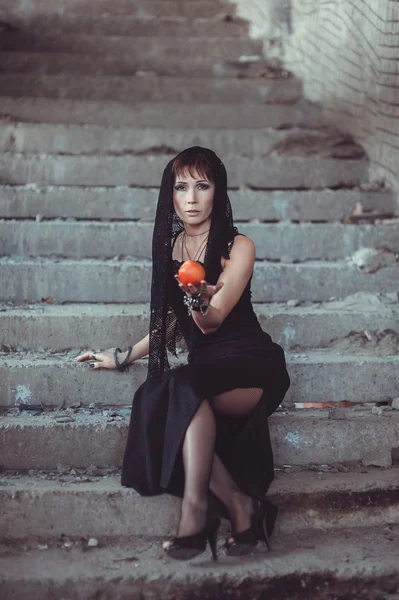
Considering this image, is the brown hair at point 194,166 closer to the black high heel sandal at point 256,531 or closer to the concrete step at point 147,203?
the black high heel sandal at point 256,531

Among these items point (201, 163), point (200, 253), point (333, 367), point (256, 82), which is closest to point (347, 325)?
point (333, 367)

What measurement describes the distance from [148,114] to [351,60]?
5.30ft

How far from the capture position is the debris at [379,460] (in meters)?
3.40

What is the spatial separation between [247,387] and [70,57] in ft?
15.8

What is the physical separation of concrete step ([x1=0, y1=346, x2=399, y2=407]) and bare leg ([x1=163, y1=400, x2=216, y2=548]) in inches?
31.2

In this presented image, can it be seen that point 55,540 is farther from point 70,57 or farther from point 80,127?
point 70,57

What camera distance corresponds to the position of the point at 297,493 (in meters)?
3.14

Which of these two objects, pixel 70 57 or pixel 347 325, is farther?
pixel 70 57

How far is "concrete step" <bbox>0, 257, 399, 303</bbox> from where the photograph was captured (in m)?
4.34

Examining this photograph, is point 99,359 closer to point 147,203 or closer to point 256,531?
point 256,531

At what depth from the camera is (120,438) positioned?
11.0ft

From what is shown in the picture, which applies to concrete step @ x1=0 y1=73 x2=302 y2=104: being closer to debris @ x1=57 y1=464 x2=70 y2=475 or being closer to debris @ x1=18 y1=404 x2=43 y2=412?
debris @ x1=18 y1=404 x2=43 y2=412

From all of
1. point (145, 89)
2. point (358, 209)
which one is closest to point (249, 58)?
point (145, 89)

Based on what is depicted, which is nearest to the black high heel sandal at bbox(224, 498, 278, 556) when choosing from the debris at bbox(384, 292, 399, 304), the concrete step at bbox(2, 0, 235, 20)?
the debris at bbox(384, 292, 399, 304)
